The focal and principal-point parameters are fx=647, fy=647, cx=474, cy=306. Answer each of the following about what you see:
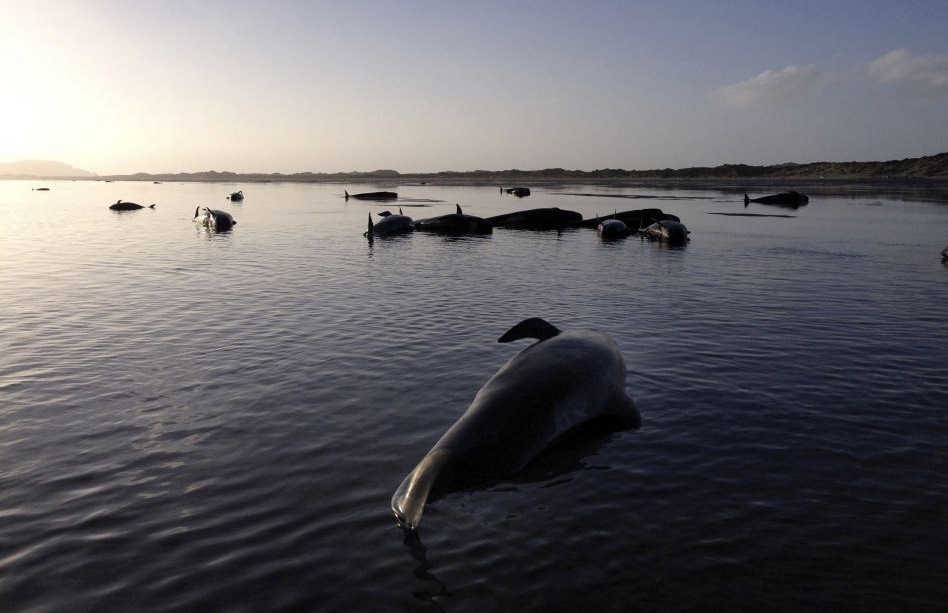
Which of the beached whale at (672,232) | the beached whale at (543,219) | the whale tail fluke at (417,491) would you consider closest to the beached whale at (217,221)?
the beached whale at (543,219)

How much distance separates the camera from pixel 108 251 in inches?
1121

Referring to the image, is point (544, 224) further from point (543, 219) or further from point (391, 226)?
point (391, 226)

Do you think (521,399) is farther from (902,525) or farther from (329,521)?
(902,525)

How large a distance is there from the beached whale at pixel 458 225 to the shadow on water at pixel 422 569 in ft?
107

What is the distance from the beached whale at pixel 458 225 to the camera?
3836 centimetres

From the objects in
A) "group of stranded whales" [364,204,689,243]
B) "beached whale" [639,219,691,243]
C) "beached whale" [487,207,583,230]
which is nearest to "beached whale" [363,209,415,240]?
"group of stranded whales" [364,204,689,243]

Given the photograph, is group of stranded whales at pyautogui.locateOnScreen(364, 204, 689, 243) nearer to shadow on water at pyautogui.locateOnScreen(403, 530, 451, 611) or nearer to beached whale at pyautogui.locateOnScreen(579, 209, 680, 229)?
beached whale at pyautogui.locateOnScreen(579, 209, 680, 229)

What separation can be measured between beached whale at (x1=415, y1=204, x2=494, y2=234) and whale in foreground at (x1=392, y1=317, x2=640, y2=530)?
29.0 meters

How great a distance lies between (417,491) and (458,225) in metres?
33.3

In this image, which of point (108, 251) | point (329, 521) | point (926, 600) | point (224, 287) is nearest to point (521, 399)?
point (329, 521)

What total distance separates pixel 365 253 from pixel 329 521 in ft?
75.7

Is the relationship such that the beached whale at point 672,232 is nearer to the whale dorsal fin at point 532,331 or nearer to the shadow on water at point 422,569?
the whale dorsal fin at point 532,331

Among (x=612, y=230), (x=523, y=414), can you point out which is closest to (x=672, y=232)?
(x=612, y=230)

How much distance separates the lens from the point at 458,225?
39000 millimetres
